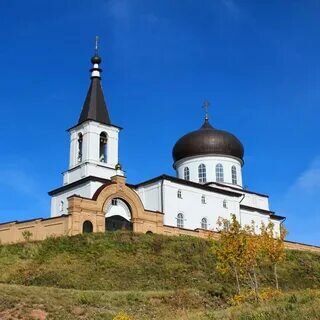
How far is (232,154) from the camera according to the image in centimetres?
5022

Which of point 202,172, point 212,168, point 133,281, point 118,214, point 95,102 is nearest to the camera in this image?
point 133,281

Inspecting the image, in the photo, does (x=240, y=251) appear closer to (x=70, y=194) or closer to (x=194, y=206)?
(x=194, y=206)

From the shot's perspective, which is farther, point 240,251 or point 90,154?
point 90,154

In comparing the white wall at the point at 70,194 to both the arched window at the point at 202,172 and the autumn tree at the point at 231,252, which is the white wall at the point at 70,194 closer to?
the arched window at the point at 202,172

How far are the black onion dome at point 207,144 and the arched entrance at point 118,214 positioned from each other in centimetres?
1281

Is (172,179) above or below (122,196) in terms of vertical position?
above

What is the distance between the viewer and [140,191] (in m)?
44.8

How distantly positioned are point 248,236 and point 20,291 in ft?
32.8

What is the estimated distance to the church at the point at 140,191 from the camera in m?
36.6

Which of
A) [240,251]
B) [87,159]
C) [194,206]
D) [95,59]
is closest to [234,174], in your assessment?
[194,206]

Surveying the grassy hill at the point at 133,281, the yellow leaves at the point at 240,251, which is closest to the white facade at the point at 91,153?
the grassy hill at the point at 133,281

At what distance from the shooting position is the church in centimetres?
3659

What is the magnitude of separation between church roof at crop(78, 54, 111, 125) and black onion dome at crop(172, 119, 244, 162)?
8.02m

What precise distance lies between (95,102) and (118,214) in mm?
11414
